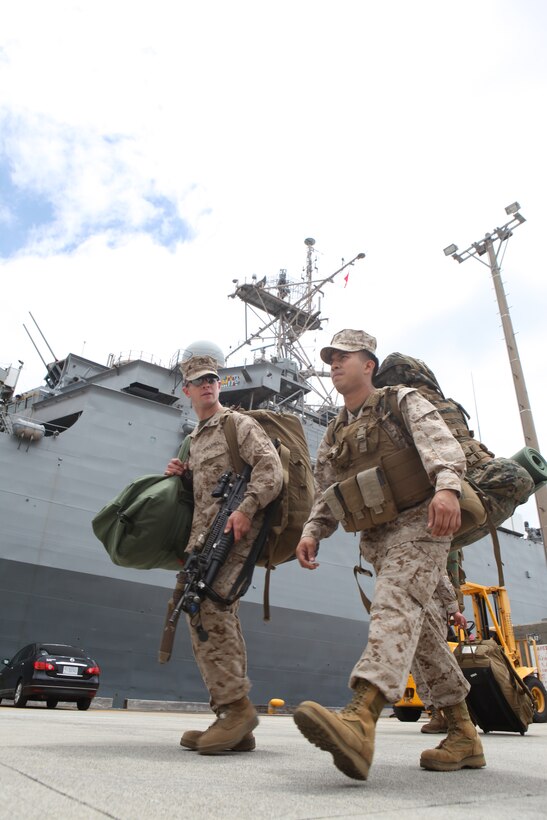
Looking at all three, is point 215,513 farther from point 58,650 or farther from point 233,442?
point 58,650

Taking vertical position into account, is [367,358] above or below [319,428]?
below

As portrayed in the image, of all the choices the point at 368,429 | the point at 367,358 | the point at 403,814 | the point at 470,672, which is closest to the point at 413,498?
the point at 368,429

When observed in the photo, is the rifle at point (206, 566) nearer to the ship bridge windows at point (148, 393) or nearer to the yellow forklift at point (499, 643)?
the yellow forklift at point (499, 643)

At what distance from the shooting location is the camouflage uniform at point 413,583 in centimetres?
185

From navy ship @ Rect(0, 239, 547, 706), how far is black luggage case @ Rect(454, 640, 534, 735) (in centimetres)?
625

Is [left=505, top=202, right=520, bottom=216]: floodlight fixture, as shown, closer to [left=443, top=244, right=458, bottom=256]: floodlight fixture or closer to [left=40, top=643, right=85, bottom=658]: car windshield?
[left=443, top=244, right=458, bottom=256]: floodlight fixture

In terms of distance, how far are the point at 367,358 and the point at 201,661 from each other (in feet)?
4.84

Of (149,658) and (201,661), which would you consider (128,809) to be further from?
(149,658)

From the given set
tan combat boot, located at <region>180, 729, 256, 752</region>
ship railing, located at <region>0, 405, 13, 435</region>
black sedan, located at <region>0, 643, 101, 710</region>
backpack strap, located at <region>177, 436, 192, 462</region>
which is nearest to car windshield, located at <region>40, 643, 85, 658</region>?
black sedan, located at <region>0, 643, 101, 710</region>

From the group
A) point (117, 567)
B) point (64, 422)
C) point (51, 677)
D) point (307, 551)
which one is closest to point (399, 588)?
point (307, 551)

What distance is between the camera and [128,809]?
3.76ft

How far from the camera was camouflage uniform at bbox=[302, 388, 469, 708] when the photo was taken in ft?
6.07

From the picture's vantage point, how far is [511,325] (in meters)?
14.3

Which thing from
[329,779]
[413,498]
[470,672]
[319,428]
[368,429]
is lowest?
[329,779]
